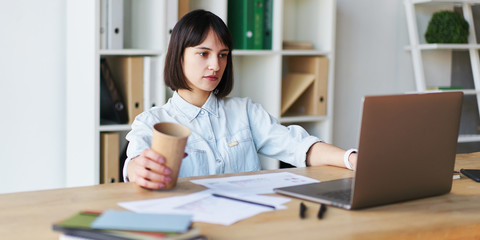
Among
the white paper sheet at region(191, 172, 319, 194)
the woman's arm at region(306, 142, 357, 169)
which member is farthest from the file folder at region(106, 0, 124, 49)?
the white paper sheet at region(191, 172, 319, 194)

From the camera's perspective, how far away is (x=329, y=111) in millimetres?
3311

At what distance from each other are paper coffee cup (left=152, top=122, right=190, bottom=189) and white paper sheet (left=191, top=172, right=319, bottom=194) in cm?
12

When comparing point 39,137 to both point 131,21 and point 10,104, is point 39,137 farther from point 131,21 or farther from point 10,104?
point 131,21

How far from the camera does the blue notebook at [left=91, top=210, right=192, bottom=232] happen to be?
3.08 feet

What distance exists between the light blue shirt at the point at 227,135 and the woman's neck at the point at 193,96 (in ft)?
0.07

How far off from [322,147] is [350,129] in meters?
1.97

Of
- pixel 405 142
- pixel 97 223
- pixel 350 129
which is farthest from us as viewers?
pixel 350 129

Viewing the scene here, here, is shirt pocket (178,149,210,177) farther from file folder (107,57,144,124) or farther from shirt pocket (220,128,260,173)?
file folder (107,57,144,124)

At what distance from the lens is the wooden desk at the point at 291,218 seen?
1.08 metres

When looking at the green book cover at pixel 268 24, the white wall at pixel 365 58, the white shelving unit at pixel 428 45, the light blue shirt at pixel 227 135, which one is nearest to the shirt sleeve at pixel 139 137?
the light blue shirt at pixel 227 135

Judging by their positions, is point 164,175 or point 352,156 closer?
point 164,175

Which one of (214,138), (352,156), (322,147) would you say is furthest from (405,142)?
(214,138)

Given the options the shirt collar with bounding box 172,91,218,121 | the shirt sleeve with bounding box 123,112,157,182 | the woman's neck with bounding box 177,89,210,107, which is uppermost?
the woman's neck with bounding box 177,89,210,107

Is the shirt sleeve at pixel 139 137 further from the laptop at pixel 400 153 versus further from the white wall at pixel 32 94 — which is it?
the white wall at pixel 32 94
